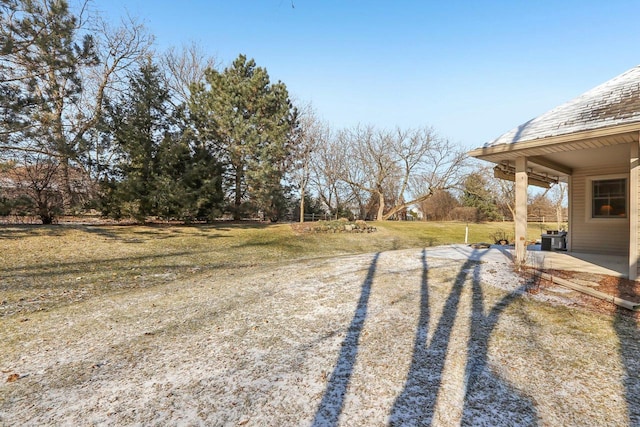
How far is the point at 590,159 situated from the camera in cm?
678

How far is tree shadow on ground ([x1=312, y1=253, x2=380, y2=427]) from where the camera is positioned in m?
2.03

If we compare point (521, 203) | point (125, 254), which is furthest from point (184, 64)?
point (521, 203)

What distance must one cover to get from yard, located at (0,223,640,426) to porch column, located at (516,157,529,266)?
0.56 meters

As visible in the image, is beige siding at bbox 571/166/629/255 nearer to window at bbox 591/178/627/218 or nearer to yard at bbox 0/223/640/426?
window at bbox 591/178/627/218

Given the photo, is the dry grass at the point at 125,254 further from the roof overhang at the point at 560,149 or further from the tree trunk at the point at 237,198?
the roof overhang at the point at 560,149

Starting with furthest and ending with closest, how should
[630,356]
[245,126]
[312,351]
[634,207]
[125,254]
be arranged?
1. [245,126]
2. [125,254]
3. [634,207]
4. [312,351]
5. [630,356]

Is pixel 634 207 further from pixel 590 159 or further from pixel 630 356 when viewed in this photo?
pixel 630 356

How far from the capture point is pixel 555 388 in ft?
7.53

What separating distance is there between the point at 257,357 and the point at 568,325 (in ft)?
11.4

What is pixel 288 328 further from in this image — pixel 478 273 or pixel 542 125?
pixel 542 125

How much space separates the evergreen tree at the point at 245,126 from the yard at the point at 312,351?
1099cm

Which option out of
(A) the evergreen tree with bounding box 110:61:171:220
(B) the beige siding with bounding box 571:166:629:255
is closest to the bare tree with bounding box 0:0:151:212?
(A) the evergreen tree with bounding box 110:61:171:220

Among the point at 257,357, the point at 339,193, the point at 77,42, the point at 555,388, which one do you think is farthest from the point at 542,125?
the point at 339,193

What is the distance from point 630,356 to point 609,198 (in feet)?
21.9
